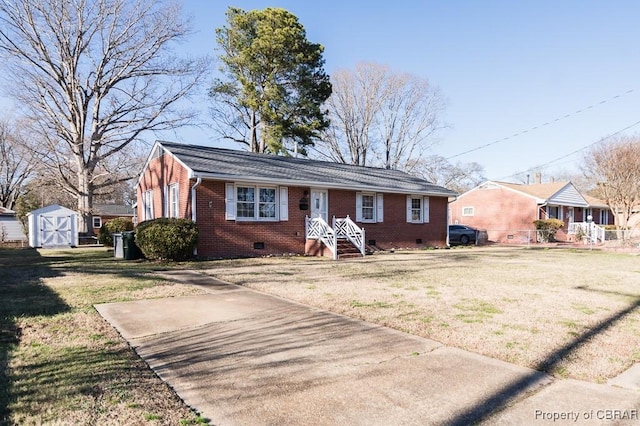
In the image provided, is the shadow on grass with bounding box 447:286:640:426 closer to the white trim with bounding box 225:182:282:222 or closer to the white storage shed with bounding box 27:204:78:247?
the white trim with bounding box 225:182:282:222

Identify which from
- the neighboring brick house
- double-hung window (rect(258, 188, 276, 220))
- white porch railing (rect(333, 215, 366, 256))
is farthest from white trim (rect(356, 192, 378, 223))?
the neighboring brick house

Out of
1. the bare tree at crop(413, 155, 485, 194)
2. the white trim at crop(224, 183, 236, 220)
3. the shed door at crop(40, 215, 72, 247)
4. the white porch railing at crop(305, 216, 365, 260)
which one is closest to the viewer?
the white trim at crop(224, 183, 236, 220)

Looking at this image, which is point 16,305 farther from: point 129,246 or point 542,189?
point 542,189

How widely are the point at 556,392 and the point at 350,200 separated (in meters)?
15.3

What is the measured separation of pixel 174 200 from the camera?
16.5m

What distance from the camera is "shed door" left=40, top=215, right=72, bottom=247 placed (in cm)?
2448

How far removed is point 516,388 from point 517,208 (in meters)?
31.6

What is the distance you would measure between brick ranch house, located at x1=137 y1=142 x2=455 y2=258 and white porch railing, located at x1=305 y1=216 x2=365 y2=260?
4cm

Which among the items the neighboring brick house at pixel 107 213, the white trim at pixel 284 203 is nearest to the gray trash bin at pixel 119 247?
the white trim at pixel 284 203

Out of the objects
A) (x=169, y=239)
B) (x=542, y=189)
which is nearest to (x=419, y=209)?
(x=169, y=239)

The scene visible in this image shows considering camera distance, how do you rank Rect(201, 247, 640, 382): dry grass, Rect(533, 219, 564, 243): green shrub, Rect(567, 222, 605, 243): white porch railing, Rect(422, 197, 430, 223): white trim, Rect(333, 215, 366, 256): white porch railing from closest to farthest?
Rect(201, 247, 640, 382): dry grass
Rect(333, 215, 366, 256): white porch railing
Rect(422, 197, 430, 223): white trim
Rect(567, 222, 605, 243): white porch railing
Rect(533, 219, 564, 243): green shrub

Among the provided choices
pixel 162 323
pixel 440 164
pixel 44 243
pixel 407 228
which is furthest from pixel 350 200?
pixel 440 164

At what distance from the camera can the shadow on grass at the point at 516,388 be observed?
117 inches

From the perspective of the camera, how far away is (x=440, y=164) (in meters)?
55.2
